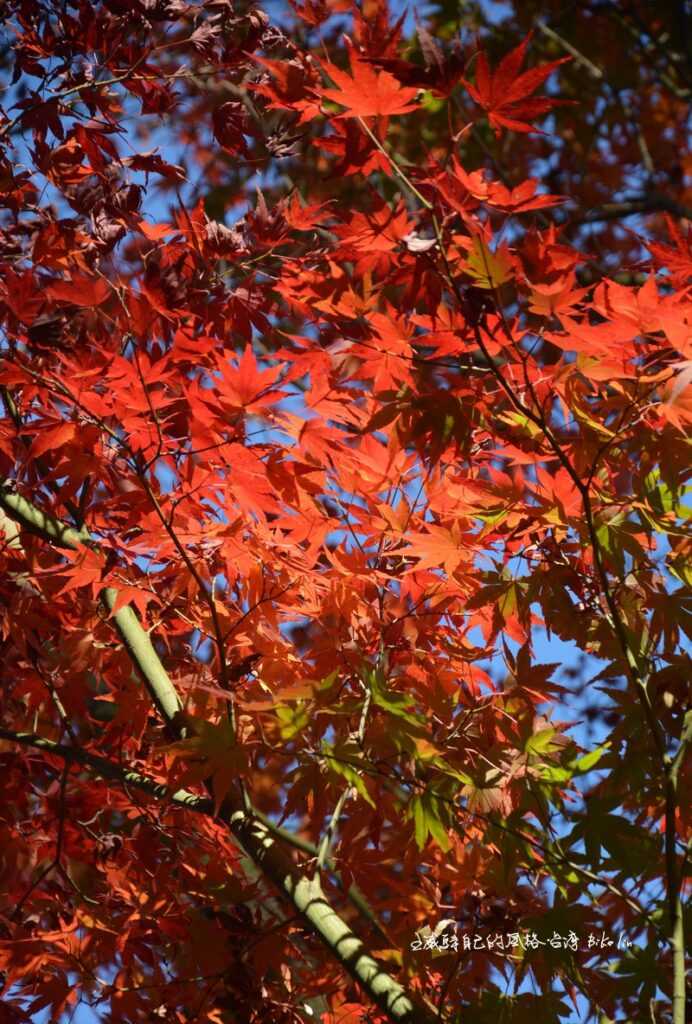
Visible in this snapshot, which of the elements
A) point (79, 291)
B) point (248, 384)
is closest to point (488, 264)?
point (248, 384)

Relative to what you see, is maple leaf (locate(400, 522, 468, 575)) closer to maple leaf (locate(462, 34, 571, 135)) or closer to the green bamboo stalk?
the green bamboo stalk

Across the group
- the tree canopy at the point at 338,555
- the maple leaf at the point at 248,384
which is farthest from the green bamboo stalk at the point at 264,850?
the maple leaf at the point at 248,384

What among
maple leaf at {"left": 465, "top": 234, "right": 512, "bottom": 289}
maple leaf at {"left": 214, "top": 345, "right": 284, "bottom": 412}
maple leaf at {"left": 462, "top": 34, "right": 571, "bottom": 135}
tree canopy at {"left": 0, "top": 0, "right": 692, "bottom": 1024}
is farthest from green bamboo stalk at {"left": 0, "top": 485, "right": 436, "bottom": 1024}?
maple leaf at {"left": 462, "top": 34, "right": 571, "bottom": 135}

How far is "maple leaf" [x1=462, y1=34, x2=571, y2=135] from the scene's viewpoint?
124cm

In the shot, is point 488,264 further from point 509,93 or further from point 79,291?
point 79,291

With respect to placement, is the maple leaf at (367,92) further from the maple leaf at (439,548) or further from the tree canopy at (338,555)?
the maple leaf at (439,548)

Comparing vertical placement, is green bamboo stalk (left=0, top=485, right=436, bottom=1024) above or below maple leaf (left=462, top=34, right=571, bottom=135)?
below

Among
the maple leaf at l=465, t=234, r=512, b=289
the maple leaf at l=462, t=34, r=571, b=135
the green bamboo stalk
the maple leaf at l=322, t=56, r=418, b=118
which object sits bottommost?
the green bamboo stalk

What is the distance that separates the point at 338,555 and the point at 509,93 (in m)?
0.73

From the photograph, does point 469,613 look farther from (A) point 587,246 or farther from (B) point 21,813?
(A) point 587,246

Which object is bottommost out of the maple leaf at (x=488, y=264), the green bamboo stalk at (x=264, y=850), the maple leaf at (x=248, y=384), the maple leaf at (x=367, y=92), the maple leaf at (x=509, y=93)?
the green bamboo stalk at (x=264, y=850)

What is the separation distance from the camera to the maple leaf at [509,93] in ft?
4.08

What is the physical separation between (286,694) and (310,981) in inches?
28.7

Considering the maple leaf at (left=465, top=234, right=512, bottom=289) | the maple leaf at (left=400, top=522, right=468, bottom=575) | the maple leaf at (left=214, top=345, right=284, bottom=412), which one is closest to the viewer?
the maple leaf at (left=465, top=234, right=512, bottom=289)
